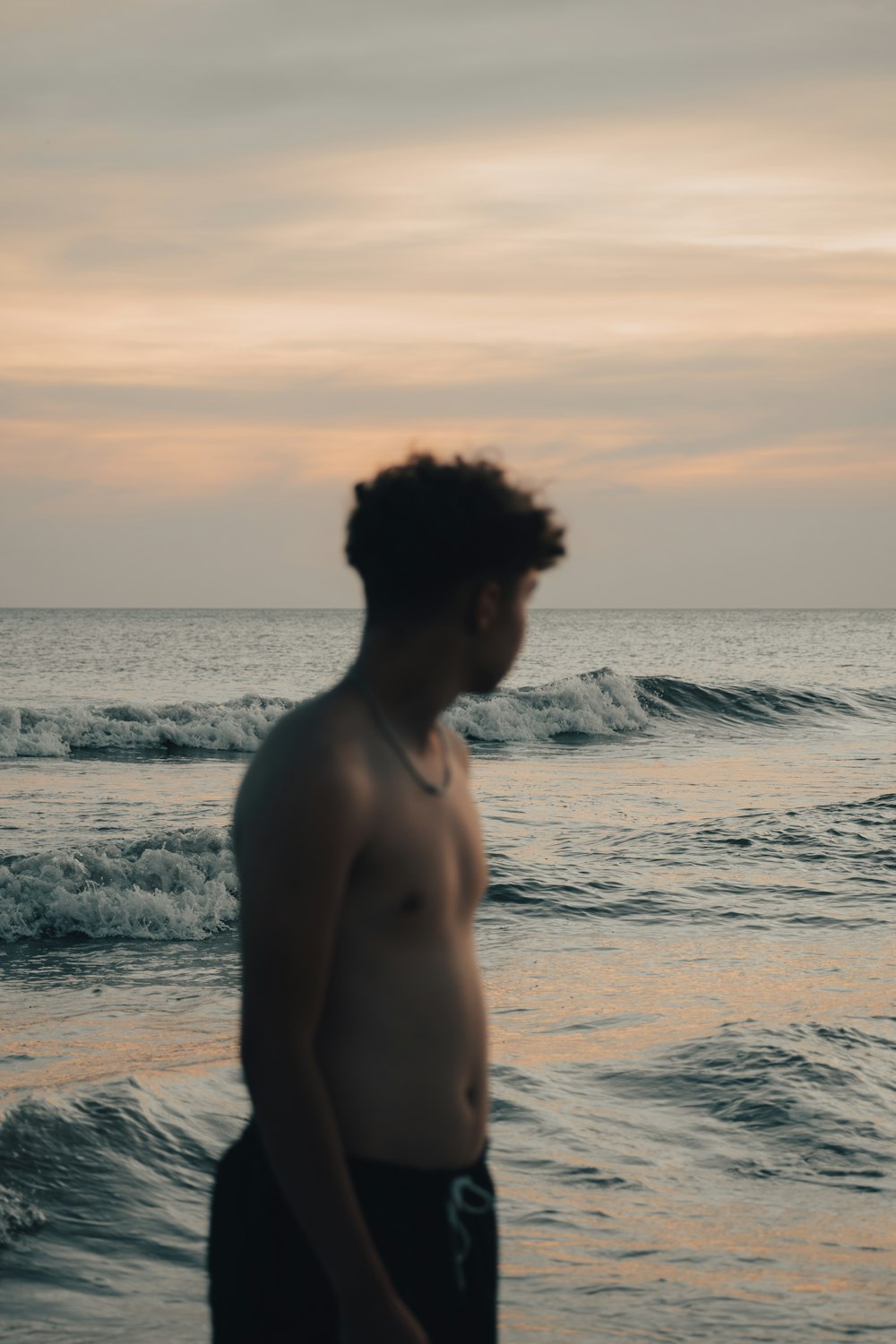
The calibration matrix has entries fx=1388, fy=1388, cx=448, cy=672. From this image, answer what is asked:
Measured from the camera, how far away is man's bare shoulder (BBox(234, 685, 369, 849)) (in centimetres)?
175

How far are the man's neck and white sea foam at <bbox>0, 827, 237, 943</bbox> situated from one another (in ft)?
28.2

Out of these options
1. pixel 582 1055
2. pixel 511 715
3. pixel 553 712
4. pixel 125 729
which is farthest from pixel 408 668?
pixel 553 712

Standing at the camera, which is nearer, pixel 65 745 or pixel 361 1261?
pixel 361 1261

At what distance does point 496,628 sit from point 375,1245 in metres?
0.86

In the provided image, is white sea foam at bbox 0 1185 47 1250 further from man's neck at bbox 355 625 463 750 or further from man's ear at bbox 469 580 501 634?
man's ear at bbox 469 580 501 634

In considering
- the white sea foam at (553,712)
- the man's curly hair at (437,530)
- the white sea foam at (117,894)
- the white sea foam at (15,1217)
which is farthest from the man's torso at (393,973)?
the white sea foam at (553,712)

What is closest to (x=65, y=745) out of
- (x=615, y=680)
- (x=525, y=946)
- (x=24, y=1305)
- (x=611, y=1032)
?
(x=615, y=680)

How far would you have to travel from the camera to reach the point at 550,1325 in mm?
4105

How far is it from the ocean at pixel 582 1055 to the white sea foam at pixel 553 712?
7844 mm

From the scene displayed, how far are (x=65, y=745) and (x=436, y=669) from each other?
2375 centimetres

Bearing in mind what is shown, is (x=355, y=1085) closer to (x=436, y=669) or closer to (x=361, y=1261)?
(x=361, y=1261)

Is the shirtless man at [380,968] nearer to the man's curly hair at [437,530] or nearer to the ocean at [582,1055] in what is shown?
the man's curly hair at [437,530]

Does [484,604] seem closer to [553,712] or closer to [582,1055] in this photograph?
[582,1055]

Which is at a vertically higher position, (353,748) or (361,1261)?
(353,748)
